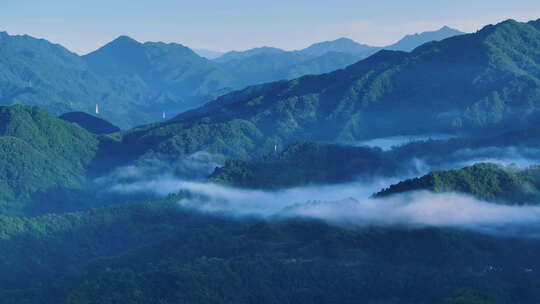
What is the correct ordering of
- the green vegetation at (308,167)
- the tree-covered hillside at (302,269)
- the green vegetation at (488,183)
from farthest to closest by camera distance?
the green vegetation at (308,167) → the green vegetation at (488,183) → the tree-covered hillside at (302,269)

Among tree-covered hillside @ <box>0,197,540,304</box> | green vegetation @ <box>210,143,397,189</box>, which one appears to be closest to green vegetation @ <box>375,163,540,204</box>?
tree-covered hillside @ <box>0,197,540,304</box>

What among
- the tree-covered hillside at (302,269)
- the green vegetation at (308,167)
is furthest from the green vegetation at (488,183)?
the green vegetation at (308,167)

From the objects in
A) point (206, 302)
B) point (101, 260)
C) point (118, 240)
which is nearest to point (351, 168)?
point (118, 240)

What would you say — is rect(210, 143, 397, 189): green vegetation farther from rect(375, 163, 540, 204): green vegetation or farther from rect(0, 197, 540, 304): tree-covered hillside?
rect(375, 163, 540, 204): green vegetation

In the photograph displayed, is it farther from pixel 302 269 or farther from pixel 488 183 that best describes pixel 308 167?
pixel 302 269

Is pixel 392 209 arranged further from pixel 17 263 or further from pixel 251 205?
pixel 17 263

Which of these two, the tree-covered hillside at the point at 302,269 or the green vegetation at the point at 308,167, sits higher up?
the green vegetation at the point at 308,167

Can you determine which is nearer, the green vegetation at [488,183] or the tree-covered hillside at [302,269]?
the tree-covered hillside at [302,269]

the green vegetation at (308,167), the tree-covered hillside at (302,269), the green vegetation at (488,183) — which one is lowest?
the tree-covered hillside at (302,269)

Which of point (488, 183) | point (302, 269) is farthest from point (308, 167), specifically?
point (302, 269)

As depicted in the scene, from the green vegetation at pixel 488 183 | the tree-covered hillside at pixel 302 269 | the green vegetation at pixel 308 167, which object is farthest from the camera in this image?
the green vegetation at pixel 308 167

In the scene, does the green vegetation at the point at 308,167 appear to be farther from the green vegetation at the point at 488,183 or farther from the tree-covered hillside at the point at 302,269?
the green vegetation at the point at 488,183
